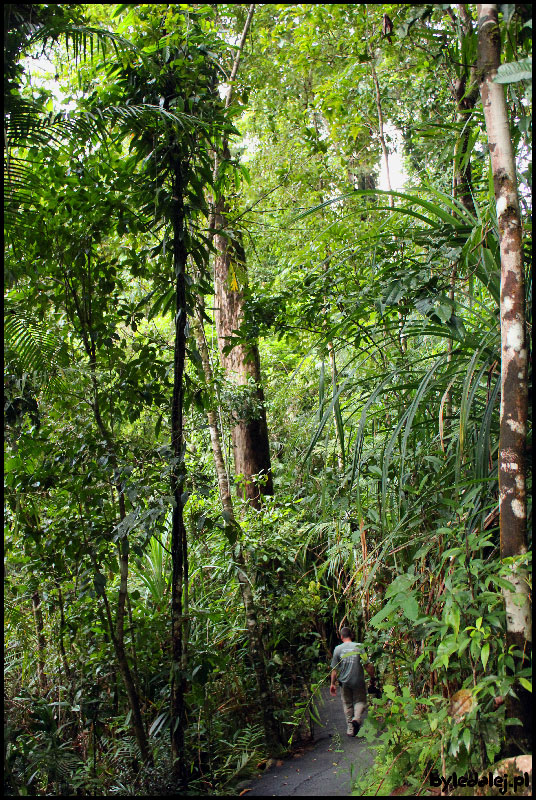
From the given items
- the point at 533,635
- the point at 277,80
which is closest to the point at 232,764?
the point at 533,635

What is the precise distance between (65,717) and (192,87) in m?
3.53

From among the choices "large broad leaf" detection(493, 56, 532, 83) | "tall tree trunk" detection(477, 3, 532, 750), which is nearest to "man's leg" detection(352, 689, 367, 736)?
"tall tree trunk" detection(477, 3, 532, 750)

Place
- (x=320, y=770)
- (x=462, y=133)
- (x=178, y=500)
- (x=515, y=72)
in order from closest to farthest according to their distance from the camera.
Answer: (x=515, y=72) → (x=178, y=500) → (x=462, y=133) → (x=320, y=770)

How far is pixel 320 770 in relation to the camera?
348 cm

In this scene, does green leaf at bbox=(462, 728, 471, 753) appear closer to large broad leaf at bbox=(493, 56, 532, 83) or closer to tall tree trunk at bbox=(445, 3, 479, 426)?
tall tree trunk at bbox=(445, 3, 479, 426)

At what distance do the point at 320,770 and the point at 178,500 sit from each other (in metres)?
1.92

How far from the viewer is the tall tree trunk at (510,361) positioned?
7.25 feet

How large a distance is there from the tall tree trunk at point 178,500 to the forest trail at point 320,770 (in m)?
0.63

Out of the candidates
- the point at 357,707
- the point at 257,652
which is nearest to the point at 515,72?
the point at 257,652

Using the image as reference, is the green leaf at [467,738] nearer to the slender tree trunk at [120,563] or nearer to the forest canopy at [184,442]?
the forest canopy at [184,442]

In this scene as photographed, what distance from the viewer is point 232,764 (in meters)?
3.55

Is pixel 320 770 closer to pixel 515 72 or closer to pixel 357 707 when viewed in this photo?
pixel 357 707

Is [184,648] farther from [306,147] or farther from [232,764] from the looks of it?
[306,147]

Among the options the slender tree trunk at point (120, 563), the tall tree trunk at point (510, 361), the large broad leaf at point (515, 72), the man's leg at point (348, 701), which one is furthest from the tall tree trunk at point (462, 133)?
the man's leg at point (348, 701)
